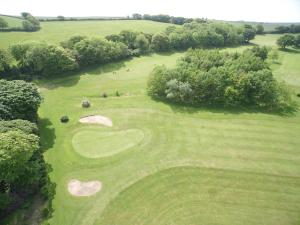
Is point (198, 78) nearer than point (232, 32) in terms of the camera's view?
Yes

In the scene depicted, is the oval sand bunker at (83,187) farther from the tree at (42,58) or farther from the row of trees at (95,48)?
the row of trees at (95,48)

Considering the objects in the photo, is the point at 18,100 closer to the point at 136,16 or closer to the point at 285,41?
the point at 285,41

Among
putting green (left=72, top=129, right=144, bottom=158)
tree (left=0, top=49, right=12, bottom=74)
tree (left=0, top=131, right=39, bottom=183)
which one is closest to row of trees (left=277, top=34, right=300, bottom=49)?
putting green (left=72, top=129, right=144, bottom=158)

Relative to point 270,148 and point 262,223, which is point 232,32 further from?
point 262,223

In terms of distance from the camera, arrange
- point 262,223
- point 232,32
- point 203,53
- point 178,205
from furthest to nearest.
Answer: point 232,32 < point 203,53 < point 178,205 < point 262,223

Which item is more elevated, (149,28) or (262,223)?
(149,28)

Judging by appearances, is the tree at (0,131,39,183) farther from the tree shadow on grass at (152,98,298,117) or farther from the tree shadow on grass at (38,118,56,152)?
the tree shadow on grass at (152,98,298,117)

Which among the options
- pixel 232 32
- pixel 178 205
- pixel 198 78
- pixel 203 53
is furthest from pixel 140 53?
pixel 178 205

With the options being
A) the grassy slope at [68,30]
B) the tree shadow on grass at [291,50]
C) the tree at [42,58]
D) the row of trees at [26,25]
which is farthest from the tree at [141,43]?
the tree shadow on grass at [291,50]
